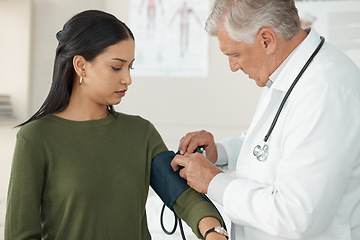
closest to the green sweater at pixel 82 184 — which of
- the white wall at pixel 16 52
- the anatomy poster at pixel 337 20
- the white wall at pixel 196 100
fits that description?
the white wall at pixel 196 100

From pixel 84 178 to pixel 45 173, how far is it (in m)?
0.10

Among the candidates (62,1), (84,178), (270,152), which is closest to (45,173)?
(84,178)

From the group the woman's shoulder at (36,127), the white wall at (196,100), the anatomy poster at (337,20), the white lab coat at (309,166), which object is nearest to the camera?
the white lab coat at (309,166)

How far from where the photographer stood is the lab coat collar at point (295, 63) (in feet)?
4.35

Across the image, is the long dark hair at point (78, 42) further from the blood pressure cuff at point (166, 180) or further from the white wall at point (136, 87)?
the white wall at point (136, 87)

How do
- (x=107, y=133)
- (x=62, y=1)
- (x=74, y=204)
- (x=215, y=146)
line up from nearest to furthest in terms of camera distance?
(x=74, y=204) < (x=107, y=133) < (x=215, y=146) < (x=62, y=1)

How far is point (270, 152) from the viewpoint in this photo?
1.30m

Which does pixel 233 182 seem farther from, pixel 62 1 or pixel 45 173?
pixel 62 1

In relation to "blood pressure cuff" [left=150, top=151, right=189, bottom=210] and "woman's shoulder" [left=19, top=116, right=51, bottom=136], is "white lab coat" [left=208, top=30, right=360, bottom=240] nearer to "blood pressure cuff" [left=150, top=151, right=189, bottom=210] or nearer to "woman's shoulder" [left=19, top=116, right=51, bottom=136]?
"blood pressure cuff" [left=150, top=151, right=189, bottom=210]

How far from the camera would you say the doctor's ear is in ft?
4.32

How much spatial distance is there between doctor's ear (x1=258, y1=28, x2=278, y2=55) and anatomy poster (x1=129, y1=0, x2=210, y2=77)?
7.22 feet

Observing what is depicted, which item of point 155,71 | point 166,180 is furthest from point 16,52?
point 166,180

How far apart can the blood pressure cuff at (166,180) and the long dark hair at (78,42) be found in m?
0.31

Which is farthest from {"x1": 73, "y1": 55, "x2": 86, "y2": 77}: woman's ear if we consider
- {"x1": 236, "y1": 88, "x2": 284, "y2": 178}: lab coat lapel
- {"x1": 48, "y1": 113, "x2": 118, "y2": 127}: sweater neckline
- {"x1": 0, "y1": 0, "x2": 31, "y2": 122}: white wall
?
{"x1": 0, "y1": 0, "x2": 31, "y2": 122}: white wall
